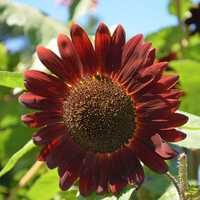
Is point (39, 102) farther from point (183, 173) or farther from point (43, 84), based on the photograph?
point (183, 173)

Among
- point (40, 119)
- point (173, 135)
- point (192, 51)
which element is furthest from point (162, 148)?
point (192, 51)

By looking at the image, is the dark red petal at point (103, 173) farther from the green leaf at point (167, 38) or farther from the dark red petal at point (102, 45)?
the green leaf at point (167, 38)

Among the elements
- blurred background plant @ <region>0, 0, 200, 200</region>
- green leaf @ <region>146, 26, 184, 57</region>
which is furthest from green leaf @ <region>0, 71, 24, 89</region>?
green leaf @ <region>146, 26, 184, 57</region>

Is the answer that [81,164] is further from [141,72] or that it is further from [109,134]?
[141,72]

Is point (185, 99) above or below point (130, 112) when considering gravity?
below

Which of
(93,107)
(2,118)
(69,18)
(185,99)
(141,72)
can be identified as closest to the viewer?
(141,72)

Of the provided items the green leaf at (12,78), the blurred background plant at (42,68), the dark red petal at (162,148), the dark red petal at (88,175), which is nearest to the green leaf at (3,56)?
the blurred background plant at (42,68)

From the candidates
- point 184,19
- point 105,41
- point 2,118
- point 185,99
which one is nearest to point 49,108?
point 105,41
